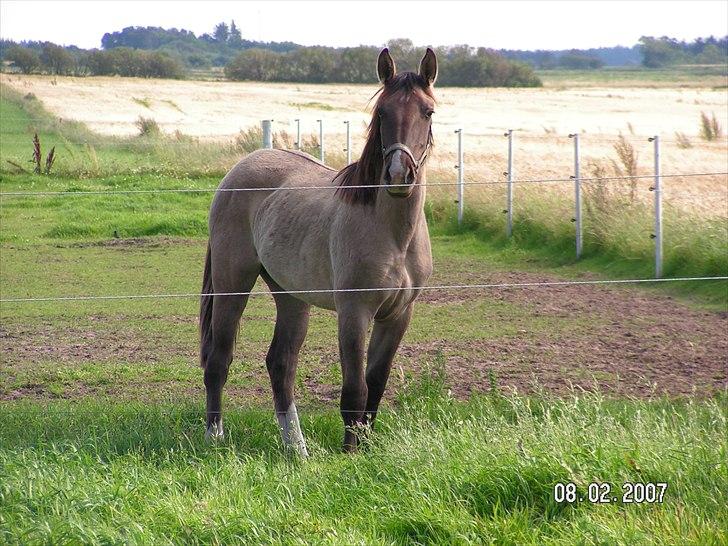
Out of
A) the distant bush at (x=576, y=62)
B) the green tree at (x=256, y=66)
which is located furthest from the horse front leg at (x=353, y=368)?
the distant bush at (x=576, y=62)

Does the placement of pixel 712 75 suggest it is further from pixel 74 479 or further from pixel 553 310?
pixel 74 479

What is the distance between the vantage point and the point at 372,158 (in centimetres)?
533

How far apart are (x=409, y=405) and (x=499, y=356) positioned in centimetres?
195

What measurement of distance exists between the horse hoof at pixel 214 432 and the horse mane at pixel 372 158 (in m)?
1.65

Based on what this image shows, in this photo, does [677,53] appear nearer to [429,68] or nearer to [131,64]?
[131,64]

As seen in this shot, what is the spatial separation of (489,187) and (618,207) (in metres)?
2.87

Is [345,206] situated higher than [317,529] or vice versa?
[345,206]

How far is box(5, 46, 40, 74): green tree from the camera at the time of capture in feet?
188

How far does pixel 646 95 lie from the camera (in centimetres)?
6931

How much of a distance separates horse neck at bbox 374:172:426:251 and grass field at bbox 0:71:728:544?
108 centimetres

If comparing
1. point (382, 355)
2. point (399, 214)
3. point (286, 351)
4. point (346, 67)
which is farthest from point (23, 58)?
point (399, 214)

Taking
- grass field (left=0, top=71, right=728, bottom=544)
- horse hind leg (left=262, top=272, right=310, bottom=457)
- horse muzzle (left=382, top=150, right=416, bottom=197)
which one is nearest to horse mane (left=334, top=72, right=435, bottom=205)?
horse muzzle (left=382, top=150, right=416, bottom=197)

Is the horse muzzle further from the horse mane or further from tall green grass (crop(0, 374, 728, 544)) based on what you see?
tall green grass (crop(0, 374, 728, 544))

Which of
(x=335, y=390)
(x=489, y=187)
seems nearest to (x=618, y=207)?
(x=489, y=187)
